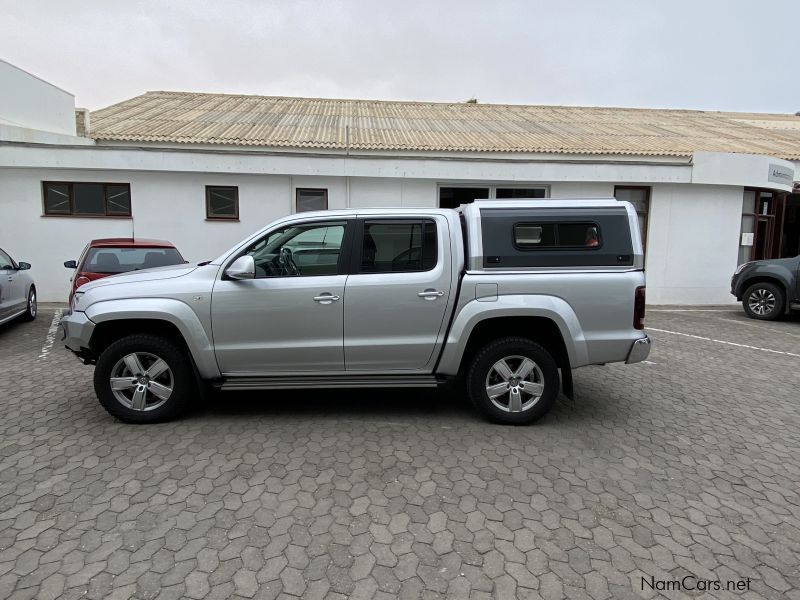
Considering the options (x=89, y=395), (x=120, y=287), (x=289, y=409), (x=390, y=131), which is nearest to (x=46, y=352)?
(x=89, y=395)

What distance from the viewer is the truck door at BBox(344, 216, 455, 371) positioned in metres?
4.42

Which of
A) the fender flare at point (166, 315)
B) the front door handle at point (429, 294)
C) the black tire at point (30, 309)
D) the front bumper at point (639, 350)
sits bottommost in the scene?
the black tire at point (30, 309)

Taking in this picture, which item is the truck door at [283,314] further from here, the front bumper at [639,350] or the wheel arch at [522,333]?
the front bumper at [639,350]

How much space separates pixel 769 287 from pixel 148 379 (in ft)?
40.0

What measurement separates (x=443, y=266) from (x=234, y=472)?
2401 millimetres

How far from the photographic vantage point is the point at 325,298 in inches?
173

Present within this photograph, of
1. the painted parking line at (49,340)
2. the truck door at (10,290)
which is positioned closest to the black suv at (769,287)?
the painted parking line at (49,340)

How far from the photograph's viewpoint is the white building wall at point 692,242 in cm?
1274

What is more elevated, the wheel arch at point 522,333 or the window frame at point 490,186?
the window frame at point 490,186

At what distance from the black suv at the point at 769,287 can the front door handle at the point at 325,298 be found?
1073 cm

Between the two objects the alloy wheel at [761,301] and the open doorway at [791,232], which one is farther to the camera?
the open doorway at [791,232]

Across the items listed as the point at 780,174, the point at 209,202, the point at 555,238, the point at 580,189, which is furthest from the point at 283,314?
the point at 780,174

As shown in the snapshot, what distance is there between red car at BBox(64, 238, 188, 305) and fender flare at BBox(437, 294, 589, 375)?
4.66m

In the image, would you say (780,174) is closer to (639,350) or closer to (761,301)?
(761,301)
